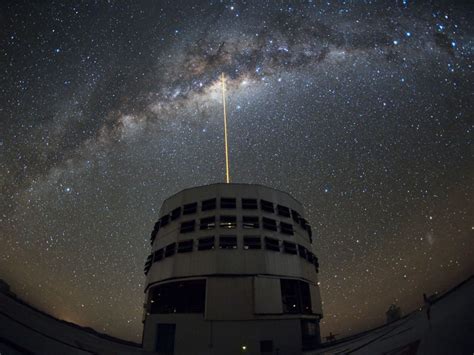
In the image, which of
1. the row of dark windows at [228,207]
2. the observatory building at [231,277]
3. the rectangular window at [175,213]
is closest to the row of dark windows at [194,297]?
the observatory building at [231,277]

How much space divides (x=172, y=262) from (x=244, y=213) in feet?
36.8

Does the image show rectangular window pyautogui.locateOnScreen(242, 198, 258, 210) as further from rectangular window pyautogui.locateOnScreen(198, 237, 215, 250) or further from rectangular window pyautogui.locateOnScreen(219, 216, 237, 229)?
rectangular window pyautogui.locateOnScreen(198, 237, 215, 250)

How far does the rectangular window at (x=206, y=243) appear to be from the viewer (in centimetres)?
3244

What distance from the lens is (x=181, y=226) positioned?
35.5m

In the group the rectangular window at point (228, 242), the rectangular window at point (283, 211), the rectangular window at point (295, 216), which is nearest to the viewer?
the rectangular window at point (228, 242)

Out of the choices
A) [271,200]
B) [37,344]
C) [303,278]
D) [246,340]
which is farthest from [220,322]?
[37,344]

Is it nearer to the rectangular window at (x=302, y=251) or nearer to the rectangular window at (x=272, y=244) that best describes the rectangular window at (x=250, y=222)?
the rectangular window at (x=272, y=244)

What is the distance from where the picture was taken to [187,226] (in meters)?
35.1

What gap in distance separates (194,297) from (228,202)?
12605mm

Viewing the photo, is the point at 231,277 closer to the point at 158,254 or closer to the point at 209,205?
the point at 209,205

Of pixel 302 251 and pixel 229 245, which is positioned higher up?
pixel 302 251

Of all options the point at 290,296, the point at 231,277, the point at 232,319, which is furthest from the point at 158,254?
the point at 290,296

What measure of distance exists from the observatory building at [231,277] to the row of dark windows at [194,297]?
12cm

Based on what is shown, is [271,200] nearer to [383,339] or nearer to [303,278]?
[303,278]
